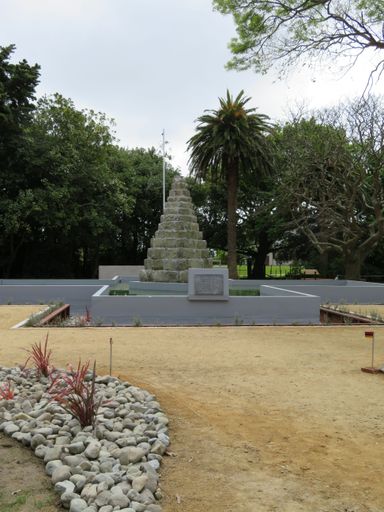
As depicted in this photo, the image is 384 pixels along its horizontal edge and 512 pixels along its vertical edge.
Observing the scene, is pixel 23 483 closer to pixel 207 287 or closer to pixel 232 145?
pixel 207 287

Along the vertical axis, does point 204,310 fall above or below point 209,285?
below

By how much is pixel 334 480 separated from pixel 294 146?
25296mm

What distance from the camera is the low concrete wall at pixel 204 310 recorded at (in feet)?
48.8

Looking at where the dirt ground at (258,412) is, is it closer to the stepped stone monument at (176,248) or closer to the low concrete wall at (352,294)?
the low concrete wall at (352,294)

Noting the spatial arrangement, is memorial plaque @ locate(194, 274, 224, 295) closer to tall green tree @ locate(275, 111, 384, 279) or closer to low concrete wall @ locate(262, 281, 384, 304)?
low concrete wall @ locate(262, 281, 384, 304)

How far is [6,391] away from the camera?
5.72 meters

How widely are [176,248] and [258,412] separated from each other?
55.9ft

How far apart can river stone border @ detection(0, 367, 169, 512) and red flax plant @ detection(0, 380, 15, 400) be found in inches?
2.9

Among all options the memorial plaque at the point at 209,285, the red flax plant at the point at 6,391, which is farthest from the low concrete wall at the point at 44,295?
the red flax plant at the point at 6,391

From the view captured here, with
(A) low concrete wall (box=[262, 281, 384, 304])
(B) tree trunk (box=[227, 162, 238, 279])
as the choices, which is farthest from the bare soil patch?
(B) tree trunk (box=[227, 162, 238, 279])

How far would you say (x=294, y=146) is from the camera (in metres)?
27.8

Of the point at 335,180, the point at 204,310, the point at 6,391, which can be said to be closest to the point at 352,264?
the point at 335,180

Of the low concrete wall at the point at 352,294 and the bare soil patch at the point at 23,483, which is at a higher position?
the low concrete wall at the point at 352,294

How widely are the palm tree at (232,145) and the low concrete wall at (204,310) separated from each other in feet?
51.4
